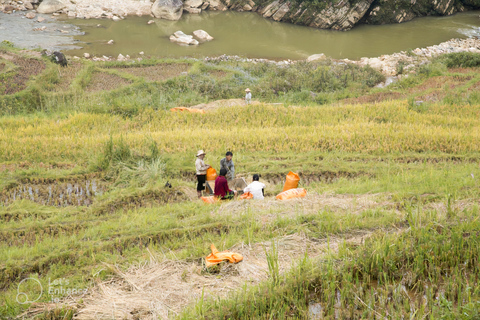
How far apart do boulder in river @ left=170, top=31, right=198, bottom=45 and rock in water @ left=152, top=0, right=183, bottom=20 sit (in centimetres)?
427

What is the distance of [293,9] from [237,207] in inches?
964

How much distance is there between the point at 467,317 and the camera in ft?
11.0

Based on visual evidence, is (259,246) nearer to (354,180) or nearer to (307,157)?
(354,180)

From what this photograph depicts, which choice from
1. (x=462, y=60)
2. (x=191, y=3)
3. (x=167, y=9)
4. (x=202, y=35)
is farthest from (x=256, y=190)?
(x=191, y=3)

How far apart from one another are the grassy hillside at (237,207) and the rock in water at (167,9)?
15060mm

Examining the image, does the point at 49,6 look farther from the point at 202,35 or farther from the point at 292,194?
the point at 292,194

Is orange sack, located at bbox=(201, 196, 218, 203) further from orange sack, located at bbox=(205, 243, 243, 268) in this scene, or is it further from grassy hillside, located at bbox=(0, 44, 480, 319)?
orange sack, located at bbox=(205, 243, 243, 268)

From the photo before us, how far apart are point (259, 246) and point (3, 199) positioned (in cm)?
456

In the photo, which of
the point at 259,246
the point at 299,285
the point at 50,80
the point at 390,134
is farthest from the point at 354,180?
the point at 50,80

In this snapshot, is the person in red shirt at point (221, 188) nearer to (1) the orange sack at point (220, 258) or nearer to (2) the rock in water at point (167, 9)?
(1) the orange sack at point (220, 258)

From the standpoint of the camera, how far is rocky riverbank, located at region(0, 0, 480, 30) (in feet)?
88.6

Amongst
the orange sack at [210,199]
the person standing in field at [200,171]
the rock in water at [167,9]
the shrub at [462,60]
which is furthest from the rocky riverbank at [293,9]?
the orange sack at [210,199]

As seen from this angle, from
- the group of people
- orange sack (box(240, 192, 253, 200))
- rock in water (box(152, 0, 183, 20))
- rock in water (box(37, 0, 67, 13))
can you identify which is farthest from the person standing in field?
rock in water (box(37, 0, 67, 13))

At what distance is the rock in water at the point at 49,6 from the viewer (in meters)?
27.1
